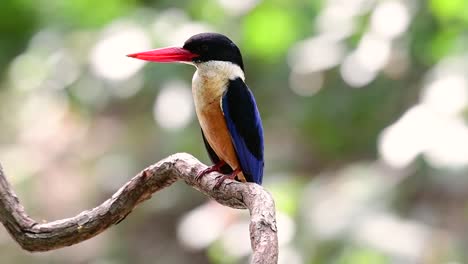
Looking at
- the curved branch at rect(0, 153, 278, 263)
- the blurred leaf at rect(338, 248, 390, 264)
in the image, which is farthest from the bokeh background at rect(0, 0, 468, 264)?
the curved branch at rect(0, 153, 278, 263)

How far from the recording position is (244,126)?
8.50 ft

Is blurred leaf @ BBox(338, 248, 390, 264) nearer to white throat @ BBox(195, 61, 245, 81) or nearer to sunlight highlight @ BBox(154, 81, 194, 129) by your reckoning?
white throat @ BBox(195, 61, 245, 81)

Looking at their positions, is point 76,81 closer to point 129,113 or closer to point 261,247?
point 129,113

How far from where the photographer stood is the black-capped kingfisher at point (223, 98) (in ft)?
8.36

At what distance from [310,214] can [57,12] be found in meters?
1.63

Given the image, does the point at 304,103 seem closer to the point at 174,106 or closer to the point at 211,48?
the point at 174,106

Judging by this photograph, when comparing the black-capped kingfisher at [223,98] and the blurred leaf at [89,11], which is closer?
the black-capped kingfisher at [223,98]

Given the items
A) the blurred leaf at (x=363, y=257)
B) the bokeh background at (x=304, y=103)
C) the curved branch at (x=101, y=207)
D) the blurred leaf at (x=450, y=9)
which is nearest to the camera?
the curved branch at (x=101, y=207)

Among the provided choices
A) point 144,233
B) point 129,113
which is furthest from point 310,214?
point 144,233

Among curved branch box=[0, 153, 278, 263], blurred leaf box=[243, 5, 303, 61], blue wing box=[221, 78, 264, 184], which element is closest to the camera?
curved branch box=[0, 153, 278, 263]

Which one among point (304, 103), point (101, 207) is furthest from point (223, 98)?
point (304, 103)

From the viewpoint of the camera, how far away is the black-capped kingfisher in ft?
8.36

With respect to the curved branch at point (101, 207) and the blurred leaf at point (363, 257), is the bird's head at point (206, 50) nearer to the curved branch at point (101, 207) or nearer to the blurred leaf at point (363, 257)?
the curved branch at point (101, 207)

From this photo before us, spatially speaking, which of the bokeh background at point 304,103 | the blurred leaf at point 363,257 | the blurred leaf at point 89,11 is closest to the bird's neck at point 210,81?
the bokeh background at point 304,103
